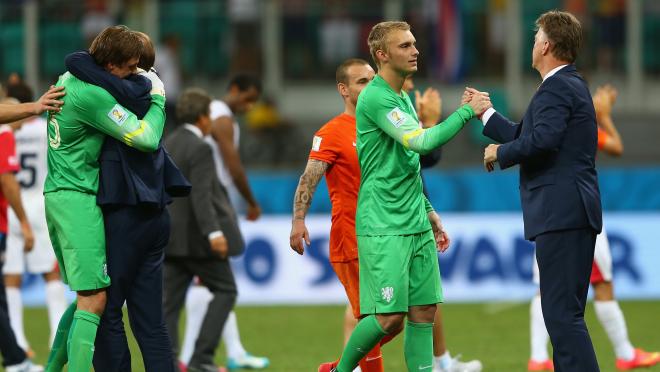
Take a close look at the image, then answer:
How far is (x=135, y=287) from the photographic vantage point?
7191 mm

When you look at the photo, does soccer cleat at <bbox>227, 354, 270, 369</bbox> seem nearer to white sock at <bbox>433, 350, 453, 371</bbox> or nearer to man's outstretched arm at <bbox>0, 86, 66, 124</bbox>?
white sock at <bbox>433, 350, 453, 371</bbox>

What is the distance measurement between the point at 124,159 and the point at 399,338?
16.7 feet

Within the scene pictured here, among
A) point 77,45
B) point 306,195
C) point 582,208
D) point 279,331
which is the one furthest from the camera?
point 77,45

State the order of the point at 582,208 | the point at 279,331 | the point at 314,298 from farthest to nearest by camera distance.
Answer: the point at 314,298 → the point at 279,331 → the point at 582,208

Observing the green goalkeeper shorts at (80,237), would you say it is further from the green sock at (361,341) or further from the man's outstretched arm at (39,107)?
the green sock at (361,341)

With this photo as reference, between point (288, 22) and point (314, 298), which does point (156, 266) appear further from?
point (288, 22)

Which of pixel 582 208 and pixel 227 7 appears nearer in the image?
pixel 582 208

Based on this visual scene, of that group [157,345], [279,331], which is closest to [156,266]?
[157,345]

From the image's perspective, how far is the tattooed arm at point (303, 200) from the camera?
745 centimetres

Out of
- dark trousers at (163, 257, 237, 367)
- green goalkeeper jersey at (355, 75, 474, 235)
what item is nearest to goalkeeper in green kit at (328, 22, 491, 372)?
green goalkeeper jersey at (355, 75, 474, 235)

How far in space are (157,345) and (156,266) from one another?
42 cm

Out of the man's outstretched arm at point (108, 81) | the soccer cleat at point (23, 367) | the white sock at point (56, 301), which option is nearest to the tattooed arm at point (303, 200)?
the man's outstretched arm at point (108, 81)

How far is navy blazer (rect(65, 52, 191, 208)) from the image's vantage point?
6.92 metres

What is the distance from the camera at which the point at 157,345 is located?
23.8 ft
